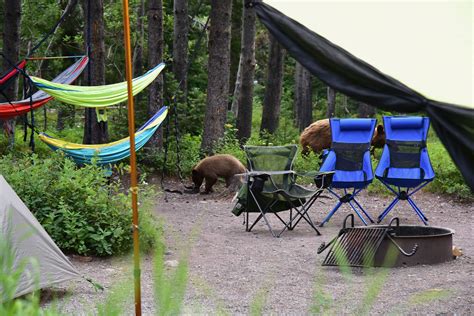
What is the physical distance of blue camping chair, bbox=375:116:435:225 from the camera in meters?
8.28

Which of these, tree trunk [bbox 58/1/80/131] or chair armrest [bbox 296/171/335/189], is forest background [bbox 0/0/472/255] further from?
chair armrest [bbox 296/171/335/189]

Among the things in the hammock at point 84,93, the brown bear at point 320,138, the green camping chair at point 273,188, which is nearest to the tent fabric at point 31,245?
the green camping chair at point 273,188

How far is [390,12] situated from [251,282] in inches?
103

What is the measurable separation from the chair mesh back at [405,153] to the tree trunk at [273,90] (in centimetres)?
828

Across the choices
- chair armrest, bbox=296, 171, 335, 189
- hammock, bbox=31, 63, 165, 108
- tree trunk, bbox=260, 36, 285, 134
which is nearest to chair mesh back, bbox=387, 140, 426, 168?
chair armrest, bbox=296, 171, 335, 189

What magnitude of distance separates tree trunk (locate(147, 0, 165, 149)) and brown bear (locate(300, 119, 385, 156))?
2164 millimetres

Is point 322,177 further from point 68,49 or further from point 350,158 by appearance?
point 68,49

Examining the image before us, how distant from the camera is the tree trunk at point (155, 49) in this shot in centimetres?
1250

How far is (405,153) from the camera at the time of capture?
8570mm

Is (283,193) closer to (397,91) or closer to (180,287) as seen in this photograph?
(397,91)

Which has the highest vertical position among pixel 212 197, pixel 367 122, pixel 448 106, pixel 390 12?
pixel 390 12

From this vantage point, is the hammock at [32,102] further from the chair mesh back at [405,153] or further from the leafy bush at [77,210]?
the chair mesh back at [405,153]

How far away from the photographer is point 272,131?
16984mm

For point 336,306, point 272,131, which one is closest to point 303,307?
point 336,306
